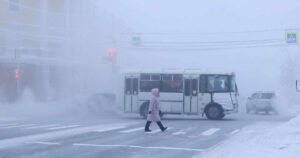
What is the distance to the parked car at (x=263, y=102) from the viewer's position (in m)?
31.7

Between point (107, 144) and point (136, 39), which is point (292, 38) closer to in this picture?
point (136, 39)

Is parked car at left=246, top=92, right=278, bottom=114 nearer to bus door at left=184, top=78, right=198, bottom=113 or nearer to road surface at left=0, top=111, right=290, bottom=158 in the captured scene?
bus door at left=184, top=78, right=198, bottom=113

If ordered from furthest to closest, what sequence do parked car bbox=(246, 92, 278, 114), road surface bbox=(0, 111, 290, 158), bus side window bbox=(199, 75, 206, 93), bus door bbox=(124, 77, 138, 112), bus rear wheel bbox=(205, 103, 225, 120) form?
1. parked car bbox=(246, 92, 278, 114)
2. bus door bbox=(124, 77, 138, 112)
3. bus side window bbox=(199, 75, 206, 93)
4. bus rear wheel bbox=(205, 103, 225, 120)
5. road surface bbox=(0, 111, 290, 158)

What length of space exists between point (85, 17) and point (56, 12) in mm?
3261

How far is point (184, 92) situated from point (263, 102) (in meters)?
10.1

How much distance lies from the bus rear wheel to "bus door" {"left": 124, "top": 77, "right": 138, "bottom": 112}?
4.19 metres

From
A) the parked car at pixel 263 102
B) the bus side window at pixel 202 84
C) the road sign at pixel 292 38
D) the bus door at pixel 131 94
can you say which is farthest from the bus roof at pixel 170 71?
the parked car at pixel 263 102

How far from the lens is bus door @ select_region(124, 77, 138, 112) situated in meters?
24.6

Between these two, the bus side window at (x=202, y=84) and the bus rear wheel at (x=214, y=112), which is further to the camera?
the bus side window at (x=202, y=84)

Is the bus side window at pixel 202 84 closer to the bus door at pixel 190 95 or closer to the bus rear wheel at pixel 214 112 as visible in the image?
the bus door at pixel 190 95

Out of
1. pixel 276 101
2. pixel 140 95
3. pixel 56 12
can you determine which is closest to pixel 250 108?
pixel 276 101

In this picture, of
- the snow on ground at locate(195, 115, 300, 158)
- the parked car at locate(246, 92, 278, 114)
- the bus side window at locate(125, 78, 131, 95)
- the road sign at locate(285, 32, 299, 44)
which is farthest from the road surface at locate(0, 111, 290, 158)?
the parked car at locate(246, 92, 278, 114)

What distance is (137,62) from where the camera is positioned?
183 ft

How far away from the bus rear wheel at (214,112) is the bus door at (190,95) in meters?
0.70
